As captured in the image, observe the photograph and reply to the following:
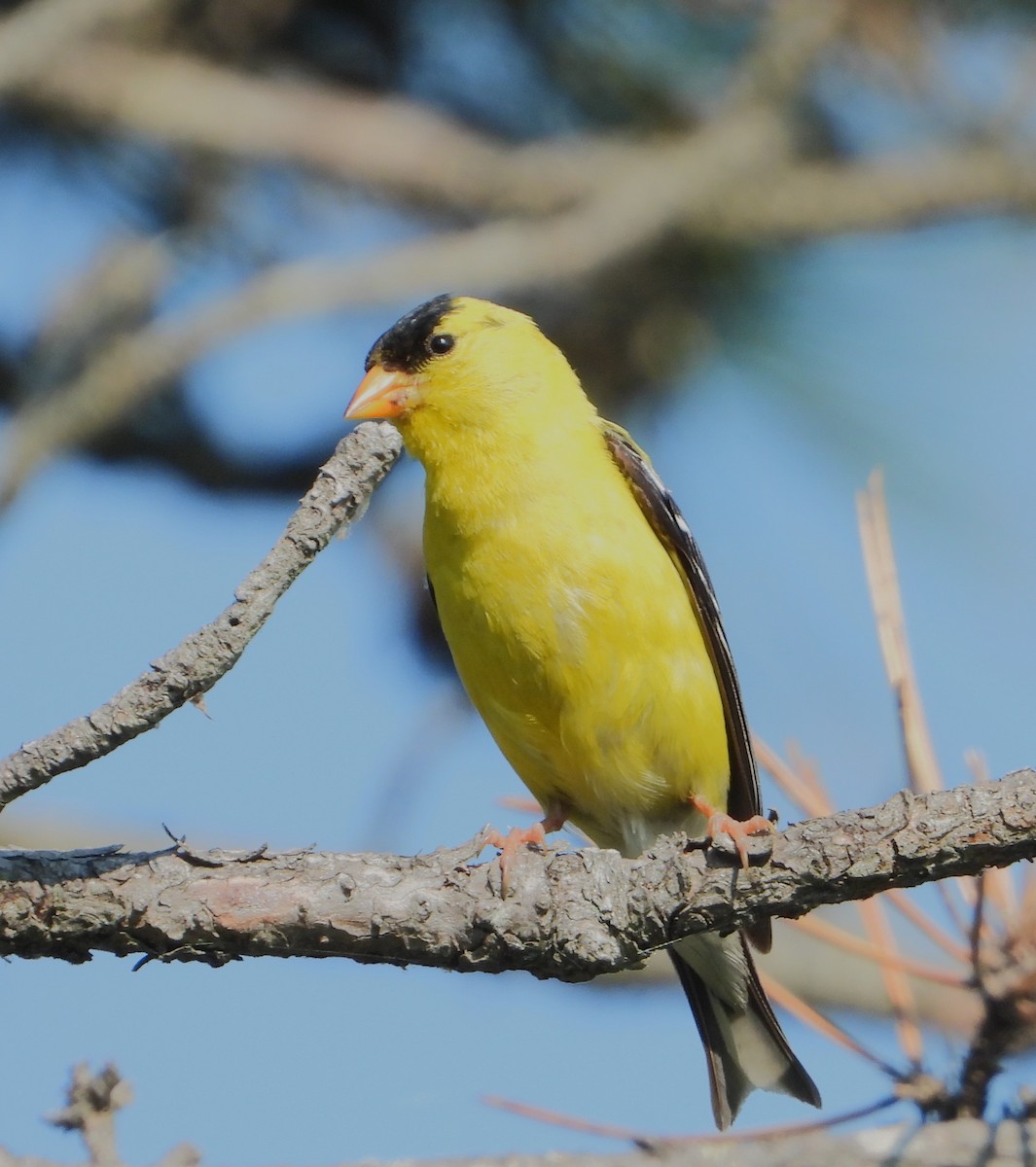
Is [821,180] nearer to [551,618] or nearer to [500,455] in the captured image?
[500,455]

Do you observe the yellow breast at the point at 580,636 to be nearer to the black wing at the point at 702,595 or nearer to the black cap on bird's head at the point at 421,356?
the black wing at the point at 702,595

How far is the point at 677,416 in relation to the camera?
6320mm

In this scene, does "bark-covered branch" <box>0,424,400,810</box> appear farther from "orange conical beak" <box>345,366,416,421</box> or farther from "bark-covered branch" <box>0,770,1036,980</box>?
"orange conical beak" <box>345,366,416,421</box>

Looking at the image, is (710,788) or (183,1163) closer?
(183,1163)

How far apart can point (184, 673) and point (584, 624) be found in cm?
147

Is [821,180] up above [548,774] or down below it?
above

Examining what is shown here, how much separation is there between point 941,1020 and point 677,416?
286 centimetres

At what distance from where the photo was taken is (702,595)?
12.7 feet

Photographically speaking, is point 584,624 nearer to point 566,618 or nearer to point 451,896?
point 566,618

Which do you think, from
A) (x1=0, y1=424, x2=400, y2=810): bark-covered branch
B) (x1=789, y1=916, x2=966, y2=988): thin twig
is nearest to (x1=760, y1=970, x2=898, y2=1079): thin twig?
(x1=789, y1=916, x2=966, y2=988): thin twig

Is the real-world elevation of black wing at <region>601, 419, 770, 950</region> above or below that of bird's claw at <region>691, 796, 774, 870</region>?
above

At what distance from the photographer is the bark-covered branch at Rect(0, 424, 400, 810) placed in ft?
7.22

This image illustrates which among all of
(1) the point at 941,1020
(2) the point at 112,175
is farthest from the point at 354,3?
(1) the point at 941,1020

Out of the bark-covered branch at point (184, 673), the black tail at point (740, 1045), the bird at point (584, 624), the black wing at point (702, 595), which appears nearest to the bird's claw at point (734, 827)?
the bird at point (584, 624)
